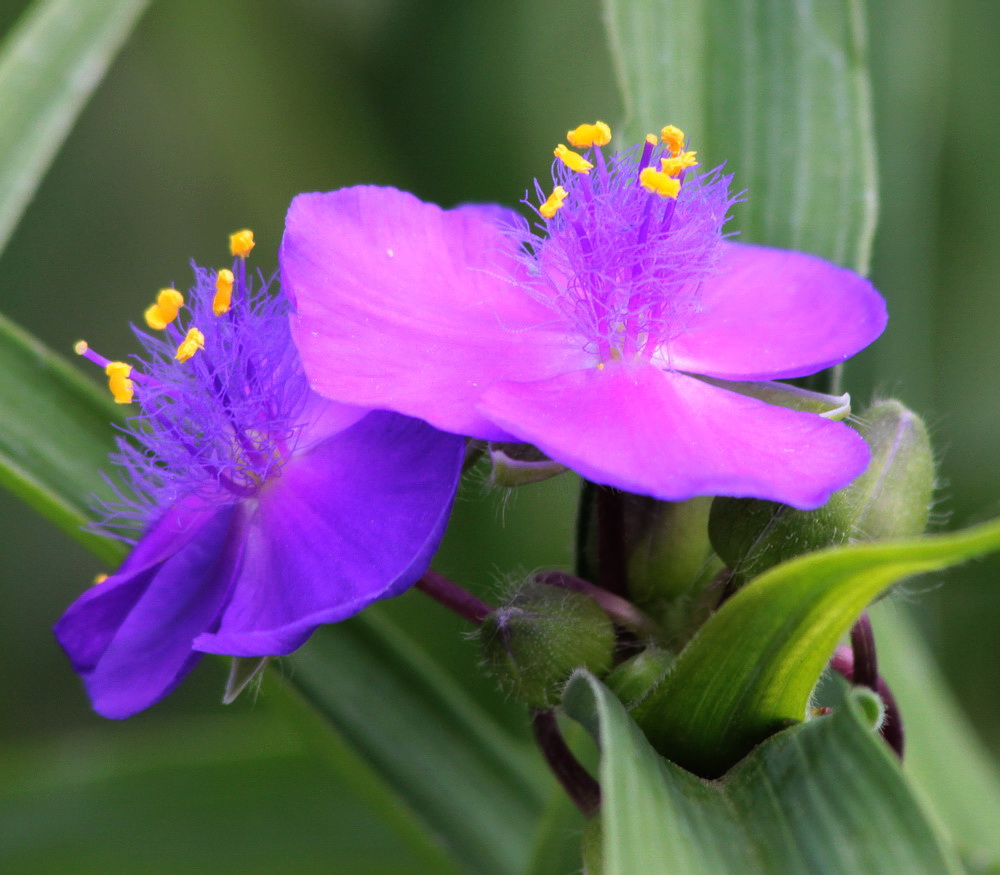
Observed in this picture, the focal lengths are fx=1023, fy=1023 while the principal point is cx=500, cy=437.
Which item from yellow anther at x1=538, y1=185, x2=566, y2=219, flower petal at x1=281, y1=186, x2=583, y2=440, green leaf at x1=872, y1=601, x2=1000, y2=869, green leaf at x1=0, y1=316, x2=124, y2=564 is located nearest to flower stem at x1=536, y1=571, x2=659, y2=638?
flower petal at x1=281, y1=186, x2=583, y2=440

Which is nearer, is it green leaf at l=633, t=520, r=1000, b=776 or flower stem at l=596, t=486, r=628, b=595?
green leaf at l=633, t=520, r=1000, b=776

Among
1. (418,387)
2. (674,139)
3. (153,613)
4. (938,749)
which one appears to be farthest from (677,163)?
(938,749)

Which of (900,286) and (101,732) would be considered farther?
(101,732)

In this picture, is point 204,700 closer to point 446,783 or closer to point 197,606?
point 446,783

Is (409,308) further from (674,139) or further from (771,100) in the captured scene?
(771,100)

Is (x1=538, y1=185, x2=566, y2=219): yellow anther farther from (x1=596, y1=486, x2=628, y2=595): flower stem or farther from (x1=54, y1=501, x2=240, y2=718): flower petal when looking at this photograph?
(x1=54, y1=501, x2=240, y2=718): flower petal

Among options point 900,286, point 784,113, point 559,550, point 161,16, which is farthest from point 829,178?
point 161,16

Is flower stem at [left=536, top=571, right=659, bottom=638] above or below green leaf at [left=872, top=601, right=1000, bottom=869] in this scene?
above

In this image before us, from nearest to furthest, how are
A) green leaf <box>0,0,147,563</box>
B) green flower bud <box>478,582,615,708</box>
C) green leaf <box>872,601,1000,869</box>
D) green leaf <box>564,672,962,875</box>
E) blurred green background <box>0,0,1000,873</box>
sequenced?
green leaf <box>564,672,962,875</box> → green flower bud <box>478,582,615,708</box> → green leaf <box>0,0,147,563</box> → green leaf <box>872,601,1000,869</box> → blurred green background <box>0,0,1000,873</box>
